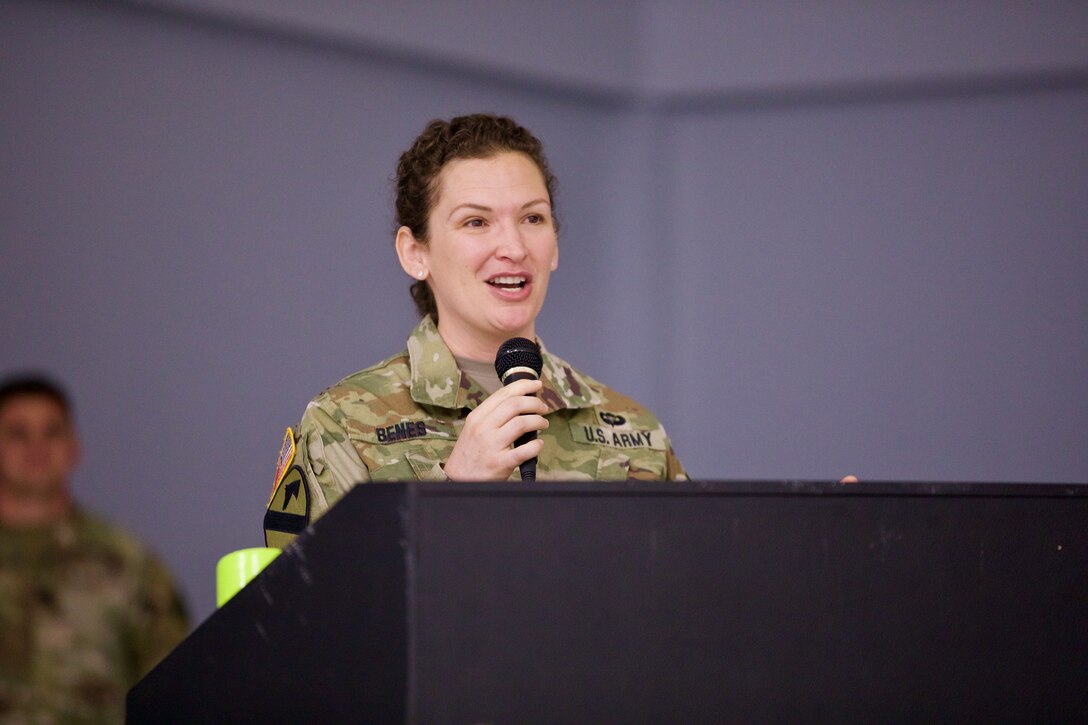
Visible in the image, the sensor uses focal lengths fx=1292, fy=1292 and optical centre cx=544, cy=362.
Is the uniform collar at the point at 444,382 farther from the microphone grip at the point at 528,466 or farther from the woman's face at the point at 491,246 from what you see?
the microphone grip at the point at 528,466

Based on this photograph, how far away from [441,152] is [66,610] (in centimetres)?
126

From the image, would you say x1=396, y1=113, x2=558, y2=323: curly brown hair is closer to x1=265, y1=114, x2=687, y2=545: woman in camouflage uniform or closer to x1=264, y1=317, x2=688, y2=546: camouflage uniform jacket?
x1=265, y1=114, x2=687, y2=545: woman in camouflage uniform

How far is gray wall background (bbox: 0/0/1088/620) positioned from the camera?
3.44m

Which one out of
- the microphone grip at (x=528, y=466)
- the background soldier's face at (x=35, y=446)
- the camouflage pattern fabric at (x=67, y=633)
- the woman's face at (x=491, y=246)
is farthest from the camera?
the background soldier's face at (x=35, y=446)

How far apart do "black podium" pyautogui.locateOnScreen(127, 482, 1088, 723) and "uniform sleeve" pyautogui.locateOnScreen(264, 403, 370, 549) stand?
24.9 inches

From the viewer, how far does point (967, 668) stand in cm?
118

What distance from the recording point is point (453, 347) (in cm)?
212

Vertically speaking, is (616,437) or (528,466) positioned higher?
(616,437)

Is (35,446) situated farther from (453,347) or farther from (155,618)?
(453,347)

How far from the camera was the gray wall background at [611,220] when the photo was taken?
11.3ft

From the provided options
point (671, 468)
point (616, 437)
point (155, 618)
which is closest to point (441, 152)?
point (616, 437)

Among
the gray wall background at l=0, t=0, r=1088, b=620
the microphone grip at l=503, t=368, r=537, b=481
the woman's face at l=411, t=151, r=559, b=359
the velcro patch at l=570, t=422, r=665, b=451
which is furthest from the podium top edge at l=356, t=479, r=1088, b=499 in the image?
the gray wall background at l=0, t=0, r=1088, b=620

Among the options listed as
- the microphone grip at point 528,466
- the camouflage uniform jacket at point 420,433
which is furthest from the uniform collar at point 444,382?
the microphone grip at point 528,466

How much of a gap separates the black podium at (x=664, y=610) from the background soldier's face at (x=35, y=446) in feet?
5.92
